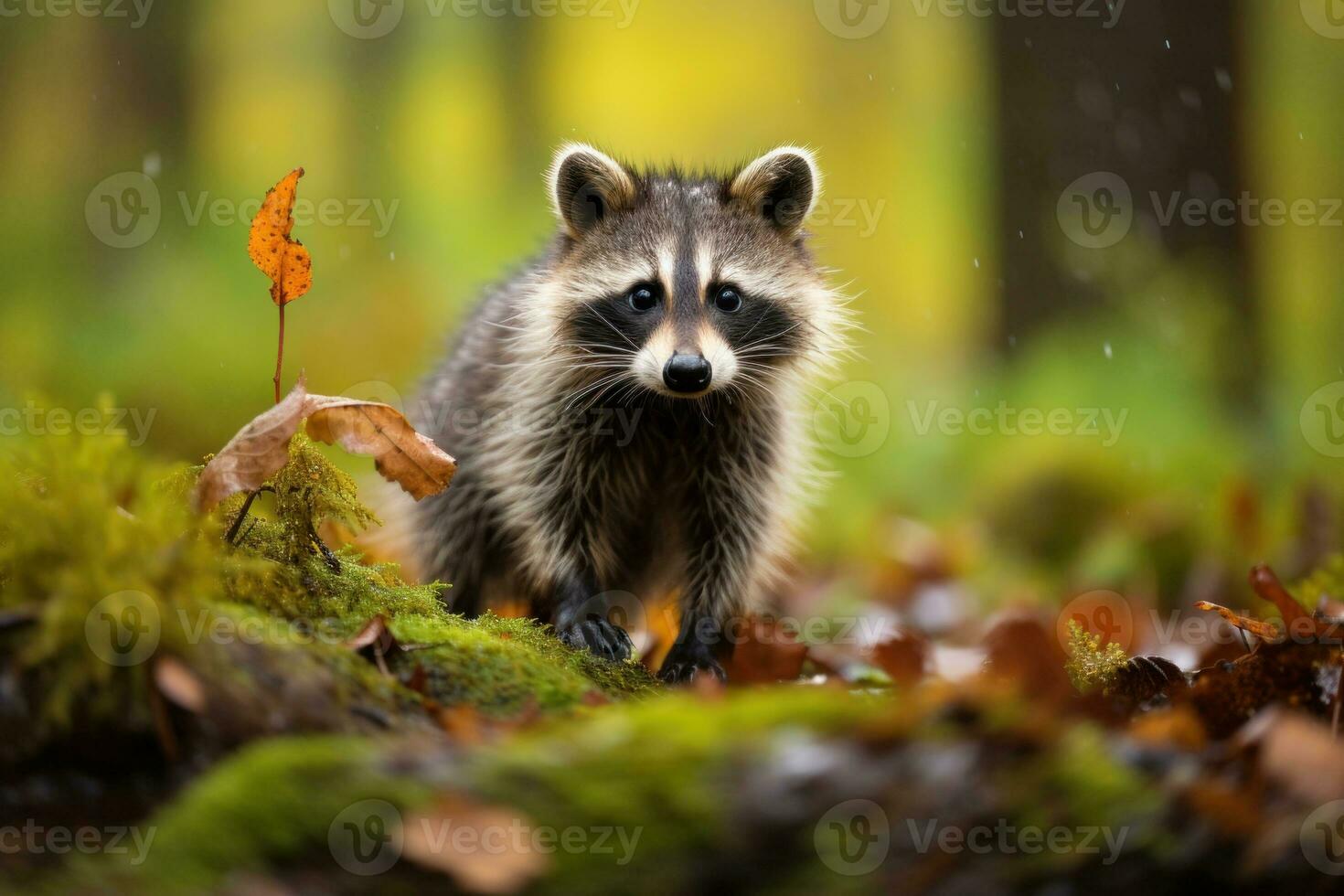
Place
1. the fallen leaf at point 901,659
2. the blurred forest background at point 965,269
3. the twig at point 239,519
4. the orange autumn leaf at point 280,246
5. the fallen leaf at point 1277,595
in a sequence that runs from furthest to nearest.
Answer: the blurred forest background at point 965,269 < the fallen leaf at point 901,659 < the fallen leaf at point 1277,595 < the orange autumn leaf at point 280,246 < the twig at point 239,519

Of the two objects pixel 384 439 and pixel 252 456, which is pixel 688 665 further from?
pixel 252 456

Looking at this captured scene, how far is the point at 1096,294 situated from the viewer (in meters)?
11.1

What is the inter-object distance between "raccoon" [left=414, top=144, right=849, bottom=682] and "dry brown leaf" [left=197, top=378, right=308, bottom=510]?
209 centimetres

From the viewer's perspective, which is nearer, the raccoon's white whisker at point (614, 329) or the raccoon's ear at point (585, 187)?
the raccoon's white whisker at point (614, 329)

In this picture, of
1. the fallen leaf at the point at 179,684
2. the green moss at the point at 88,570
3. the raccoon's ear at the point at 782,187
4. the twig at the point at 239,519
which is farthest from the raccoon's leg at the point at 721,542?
the fallen leaf at the point at 179,684

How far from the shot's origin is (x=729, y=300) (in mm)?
5621

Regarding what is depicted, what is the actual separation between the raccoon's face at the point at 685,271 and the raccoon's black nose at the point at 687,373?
0.50ft

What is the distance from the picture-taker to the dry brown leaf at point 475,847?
2.06m

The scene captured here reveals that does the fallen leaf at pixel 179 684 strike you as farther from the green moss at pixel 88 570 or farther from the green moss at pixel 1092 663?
the green moss at pixel 1092 663

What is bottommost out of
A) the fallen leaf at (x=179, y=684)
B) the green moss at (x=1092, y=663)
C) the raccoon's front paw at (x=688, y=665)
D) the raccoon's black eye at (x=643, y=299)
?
the raccoon's front paw at (x=688, y=665)

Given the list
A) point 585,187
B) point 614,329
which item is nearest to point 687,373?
point 614,329

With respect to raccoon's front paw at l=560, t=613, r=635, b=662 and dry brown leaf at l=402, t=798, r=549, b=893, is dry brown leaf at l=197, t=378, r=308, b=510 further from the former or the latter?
raccoon's front paw at l=560, t=613, r=635, b=662

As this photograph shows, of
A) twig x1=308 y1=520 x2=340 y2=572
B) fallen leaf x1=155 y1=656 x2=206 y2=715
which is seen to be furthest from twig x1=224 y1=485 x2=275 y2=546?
fallen leaf x1=155 y1=656 x2=206 y2=715

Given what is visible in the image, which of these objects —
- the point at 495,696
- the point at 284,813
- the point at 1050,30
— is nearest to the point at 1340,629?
the point at 495,696
